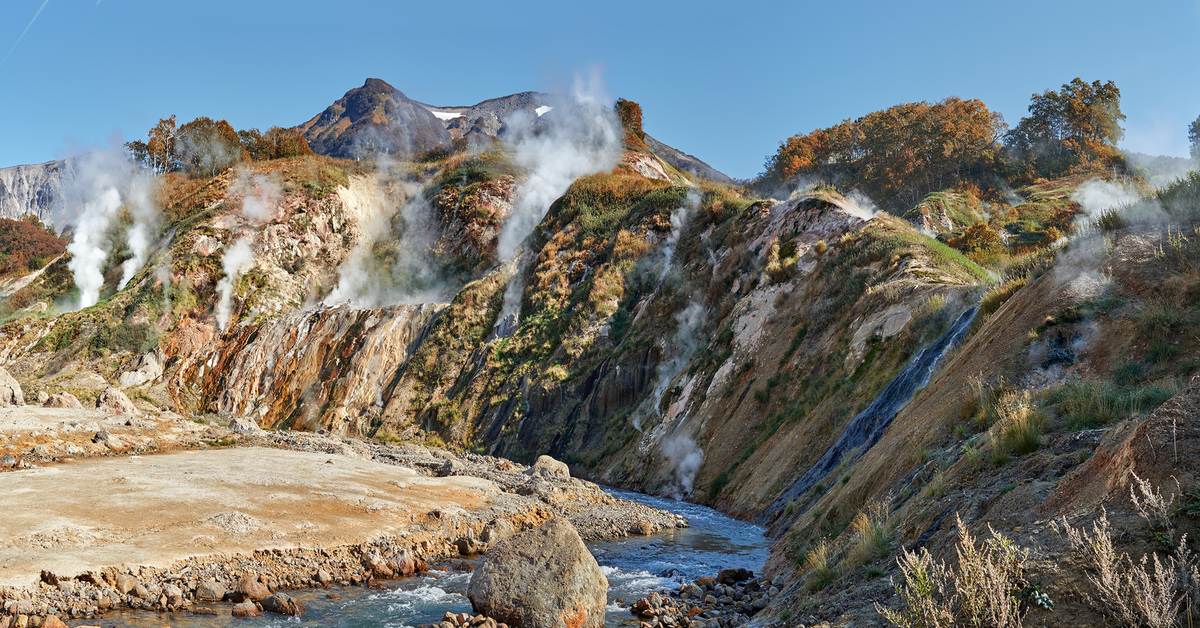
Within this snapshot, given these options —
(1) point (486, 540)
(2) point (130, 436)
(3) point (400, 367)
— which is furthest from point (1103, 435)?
(3) point (400, 367)

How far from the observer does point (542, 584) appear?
30.3ft

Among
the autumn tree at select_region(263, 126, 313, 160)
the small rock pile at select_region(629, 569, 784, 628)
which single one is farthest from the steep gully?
the autumn tree at select_region(263, 126, 313, 160)

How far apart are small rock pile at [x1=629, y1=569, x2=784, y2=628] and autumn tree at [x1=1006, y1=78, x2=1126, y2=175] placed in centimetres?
5405

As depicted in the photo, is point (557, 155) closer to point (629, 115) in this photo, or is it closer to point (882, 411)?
point (629, 115)

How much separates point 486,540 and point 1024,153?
6134cm

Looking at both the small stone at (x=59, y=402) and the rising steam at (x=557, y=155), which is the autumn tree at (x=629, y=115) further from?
the small stone at (x=59, y=402)

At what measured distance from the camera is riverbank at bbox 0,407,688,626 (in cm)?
1017

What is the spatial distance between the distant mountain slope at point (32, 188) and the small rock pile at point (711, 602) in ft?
690

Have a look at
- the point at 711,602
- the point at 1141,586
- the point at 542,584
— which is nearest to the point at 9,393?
the point at 542,584

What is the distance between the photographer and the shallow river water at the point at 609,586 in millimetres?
9602

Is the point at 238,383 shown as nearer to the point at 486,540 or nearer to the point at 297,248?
the point at 297,248

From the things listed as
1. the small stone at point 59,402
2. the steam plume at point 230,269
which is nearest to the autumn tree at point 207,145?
the steam plume at point 230,269

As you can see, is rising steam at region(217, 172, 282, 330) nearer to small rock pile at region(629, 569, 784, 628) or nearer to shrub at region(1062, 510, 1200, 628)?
small rock pile at region(629, 569, 784, 628)

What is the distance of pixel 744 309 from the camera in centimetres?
2856
